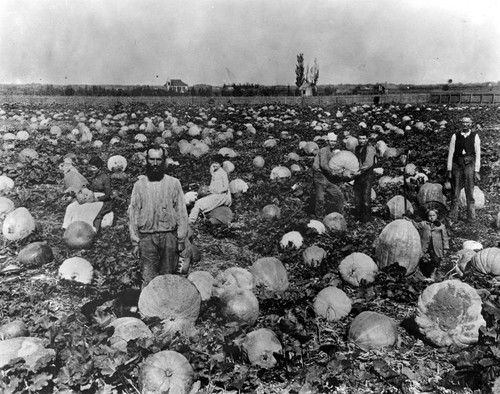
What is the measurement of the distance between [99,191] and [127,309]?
3.63 meters

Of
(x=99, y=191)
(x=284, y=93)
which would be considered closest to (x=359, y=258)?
(x=99, y=191)

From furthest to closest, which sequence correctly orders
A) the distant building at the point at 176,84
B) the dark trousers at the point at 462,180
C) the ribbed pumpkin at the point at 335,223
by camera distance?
the distant building at the point at 176,84
the dark trousers at the point at 462,180
the ribbed pumpkin at the point at 335,223

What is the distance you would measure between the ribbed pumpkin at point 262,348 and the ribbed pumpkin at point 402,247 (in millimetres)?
2682

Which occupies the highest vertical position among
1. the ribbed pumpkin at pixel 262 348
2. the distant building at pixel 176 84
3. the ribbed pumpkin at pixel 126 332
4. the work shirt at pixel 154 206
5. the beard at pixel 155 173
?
the distant building at pixel 176 84

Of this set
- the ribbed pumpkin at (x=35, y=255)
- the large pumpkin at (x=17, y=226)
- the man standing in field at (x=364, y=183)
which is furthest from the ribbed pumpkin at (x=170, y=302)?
the man standing in field at (x=364, y=183)

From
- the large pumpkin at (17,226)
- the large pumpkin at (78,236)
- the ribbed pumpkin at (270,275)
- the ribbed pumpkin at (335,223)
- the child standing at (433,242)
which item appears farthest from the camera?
the ribbed pumpkin at (335,223)

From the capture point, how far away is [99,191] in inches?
367

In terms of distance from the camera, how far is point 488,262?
7297 mm

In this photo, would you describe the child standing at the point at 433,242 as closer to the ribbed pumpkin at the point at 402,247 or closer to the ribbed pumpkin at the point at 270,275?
the ribbed pumpkin at the point at 402,247

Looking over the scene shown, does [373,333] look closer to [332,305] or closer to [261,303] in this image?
[332,305]

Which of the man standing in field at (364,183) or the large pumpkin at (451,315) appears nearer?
the large pumpkin at (451,315)

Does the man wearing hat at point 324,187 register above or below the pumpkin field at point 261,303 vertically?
above

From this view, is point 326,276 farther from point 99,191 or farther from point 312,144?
point 312,144

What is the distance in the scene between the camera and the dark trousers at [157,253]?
6.54 m
